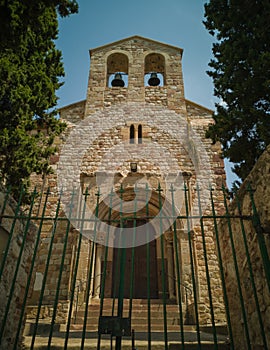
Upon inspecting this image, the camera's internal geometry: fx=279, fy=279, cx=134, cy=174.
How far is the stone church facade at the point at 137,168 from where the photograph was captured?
6.56 metres

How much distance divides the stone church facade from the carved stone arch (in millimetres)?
39

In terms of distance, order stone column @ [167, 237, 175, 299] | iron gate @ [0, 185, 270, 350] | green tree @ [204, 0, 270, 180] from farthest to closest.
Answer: stone column @ [167, 237, 175, 299] → green tree @ [204, 0, 270, 180] → iron gate @ [0, 185, 270, 350]

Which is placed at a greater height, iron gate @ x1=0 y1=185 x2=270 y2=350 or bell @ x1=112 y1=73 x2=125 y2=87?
bell @ x1=112 y1=73 x2=125 y2=87

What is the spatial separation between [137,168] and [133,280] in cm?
491

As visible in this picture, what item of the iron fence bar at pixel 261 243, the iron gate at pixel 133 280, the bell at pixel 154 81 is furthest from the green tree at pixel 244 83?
the bell at pixel 154 81

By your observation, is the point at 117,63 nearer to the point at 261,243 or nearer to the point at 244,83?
the point at 244,83

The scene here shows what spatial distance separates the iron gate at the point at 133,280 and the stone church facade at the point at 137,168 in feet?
0.15

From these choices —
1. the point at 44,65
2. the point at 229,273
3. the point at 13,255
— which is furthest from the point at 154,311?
the point at 44,65

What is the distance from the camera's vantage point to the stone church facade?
6.56 meters

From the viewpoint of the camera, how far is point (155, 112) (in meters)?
9.42

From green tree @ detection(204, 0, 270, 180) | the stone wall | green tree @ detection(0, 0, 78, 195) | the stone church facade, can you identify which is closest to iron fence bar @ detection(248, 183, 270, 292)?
the stone wall

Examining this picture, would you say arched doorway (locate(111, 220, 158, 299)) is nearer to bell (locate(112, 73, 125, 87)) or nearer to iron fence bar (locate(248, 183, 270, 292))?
iron fence bar (locate(248, 183, 270, 292))

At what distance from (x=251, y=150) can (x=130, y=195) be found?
3.76 m

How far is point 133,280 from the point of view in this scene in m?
3.22
